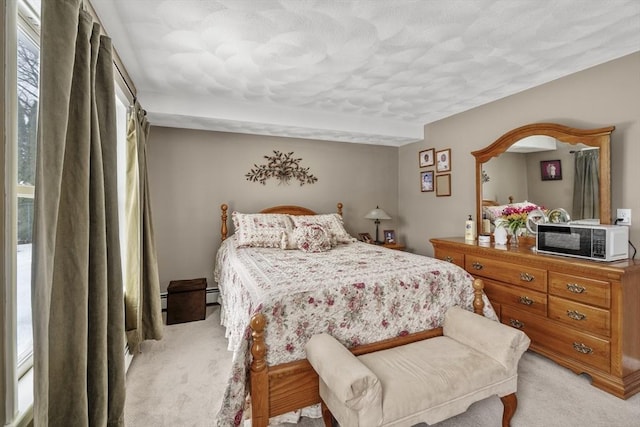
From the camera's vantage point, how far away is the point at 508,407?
1.65 m

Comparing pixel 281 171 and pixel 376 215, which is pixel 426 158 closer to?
pixel 376 215

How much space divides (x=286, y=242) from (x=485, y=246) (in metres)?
1.95

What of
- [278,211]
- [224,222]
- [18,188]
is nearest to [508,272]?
[278,211]

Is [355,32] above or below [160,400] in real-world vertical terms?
above

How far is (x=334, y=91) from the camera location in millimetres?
2996

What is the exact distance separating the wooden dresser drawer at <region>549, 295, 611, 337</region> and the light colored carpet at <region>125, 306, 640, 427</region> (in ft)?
1.25

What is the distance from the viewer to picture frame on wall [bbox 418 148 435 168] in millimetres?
4070

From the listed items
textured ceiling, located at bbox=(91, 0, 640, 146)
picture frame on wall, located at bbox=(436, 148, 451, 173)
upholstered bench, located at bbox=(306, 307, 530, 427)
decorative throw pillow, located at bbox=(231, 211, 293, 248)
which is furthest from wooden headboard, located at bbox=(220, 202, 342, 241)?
upholstered bench, located at bbox=(306, 307, 530, 427)

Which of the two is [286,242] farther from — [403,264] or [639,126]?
[639,126]

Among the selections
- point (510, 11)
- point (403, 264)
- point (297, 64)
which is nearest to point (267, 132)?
point (297, 64)

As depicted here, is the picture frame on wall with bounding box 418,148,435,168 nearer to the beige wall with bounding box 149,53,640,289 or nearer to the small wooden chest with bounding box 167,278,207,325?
the beige wall with bounding box 149,53,640,289

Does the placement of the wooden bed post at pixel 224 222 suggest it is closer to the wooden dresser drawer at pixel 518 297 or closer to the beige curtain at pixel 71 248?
the beige curtain at pixel 71 248

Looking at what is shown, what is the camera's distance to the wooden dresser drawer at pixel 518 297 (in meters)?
2.34

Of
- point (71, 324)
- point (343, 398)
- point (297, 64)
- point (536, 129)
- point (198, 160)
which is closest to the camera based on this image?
point (71, 324)
